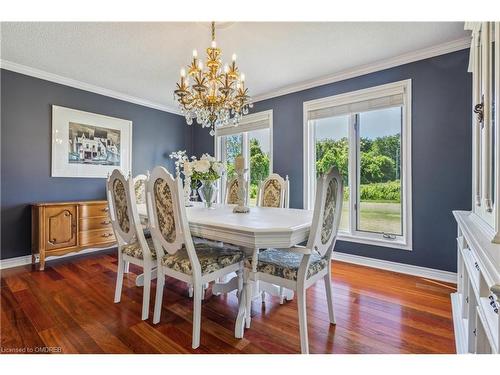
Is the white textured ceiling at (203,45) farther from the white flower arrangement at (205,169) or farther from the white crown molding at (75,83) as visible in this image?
the white flower arrangement at (205,169)

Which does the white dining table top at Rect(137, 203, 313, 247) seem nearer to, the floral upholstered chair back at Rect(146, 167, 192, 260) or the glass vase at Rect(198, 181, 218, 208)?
the floral upholstered chair back at Rect(146, 167, 192, 260)

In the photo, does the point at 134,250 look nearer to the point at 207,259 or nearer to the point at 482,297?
the point at 207,259

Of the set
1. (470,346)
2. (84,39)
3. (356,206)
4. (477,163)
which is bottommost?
(470,346)

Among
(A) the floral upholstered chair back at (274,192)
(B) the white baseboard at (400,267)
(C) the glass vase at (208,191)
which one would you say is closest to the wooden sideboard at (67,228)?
(C) the glass vase at (208,191)

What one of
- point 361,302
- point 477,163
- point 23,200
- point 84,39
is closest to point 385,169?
point 477,163

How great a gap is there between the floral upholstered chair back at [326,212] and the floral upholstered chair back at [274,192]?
1.10 m

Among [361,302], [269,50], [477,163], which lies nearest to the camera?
[477,163]

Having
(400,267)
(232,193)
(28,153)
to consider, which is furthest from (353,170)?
(28,153)

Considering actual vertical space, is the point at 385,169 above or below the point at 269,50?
below

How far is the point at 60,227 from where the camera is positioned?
3.06 metres

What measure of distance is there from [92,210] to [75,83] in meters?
1.79

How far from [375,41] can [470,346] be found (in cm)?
258
